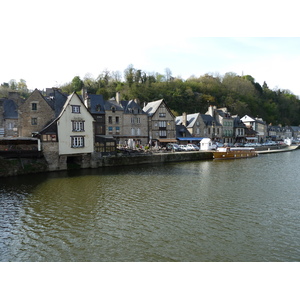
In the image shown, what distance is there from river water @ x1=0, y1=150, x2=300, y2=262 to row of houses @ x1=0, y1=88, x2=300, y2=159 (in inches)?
382

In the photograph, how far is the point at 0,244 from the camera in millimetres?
11156

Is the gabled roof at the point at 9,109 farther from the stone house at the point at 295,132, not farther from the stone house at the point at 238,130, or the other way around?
the stone house at the point at 295,132

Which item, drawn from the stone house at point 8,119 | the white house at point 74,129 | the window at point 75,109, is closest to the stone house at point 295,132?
the white house at point 74,129

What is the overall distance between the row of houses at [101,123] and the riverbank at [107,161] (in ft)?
6.04

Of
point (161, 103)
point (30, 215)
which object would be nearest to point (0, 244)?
point (30, 215)

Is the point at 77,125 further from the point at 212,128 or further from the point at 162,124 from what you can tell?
the point at 212,128

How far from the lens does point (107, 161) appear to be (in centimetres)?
3488

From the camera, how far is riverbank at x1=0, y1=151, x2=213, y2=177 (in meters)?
27.7

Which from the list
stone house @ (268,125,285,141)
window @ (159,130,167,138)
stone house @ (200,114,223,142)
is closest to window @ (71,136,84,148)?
window @ (159,130,167,138)

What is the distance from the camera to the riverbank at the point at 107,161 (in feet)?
90.7

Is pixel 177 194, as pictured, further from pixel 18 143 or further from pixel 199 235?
pixel 18 143

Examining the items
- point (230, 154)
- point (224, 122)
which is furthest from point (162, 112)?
point (224, 122)

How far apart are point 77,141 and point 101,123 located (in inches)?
577

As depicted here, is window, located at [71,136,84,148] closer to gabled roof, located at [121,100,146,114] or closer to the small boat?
gabled roof, located at [121,100,146,114]
